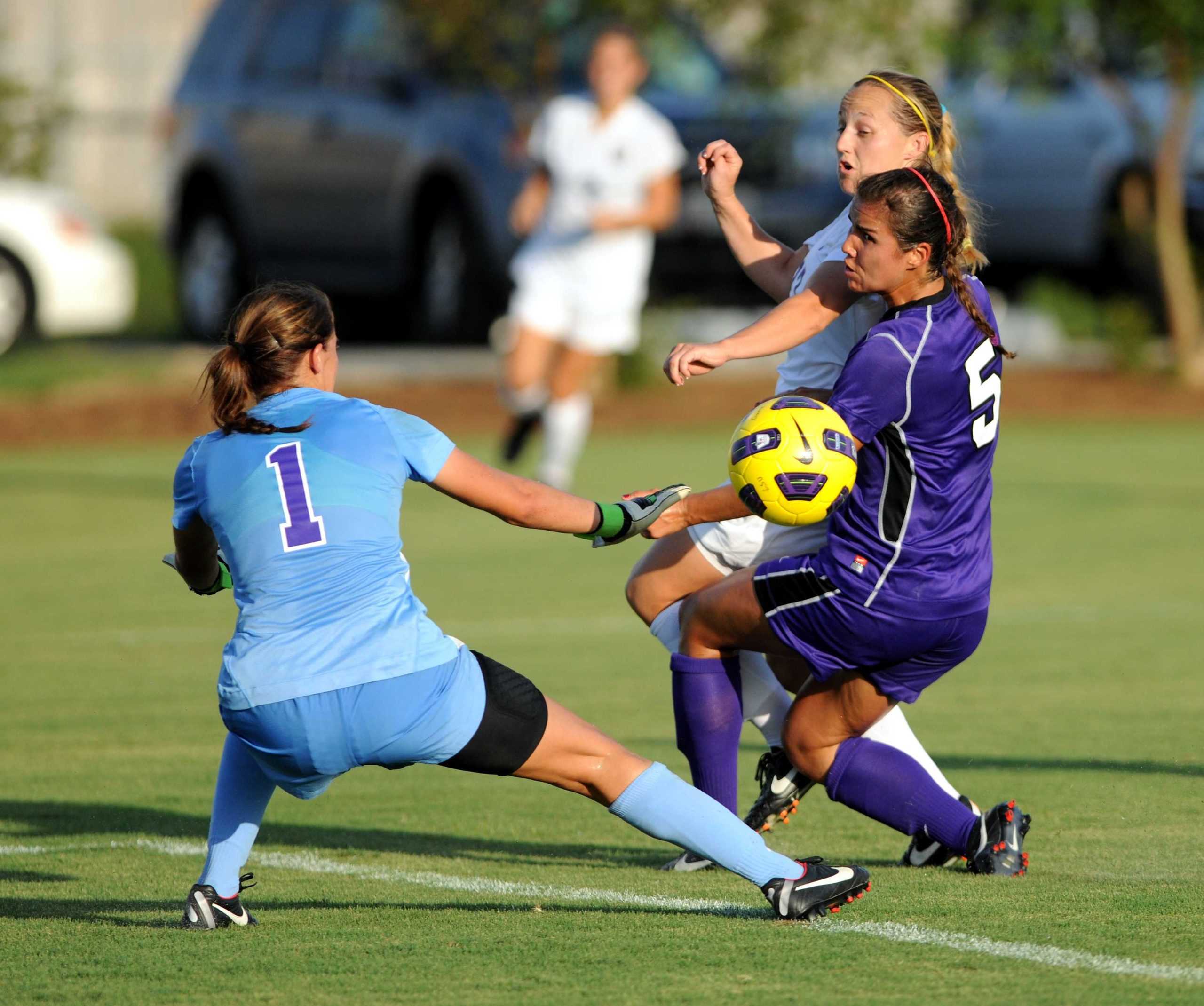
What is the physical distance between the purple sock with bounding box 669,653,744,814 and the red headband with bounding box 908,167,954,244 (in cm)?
123

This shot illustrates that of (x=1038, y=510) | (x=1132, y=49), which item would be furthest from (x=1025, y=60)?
(x=1038, y=510)

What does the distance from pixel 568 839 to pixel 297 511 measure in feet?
5.63

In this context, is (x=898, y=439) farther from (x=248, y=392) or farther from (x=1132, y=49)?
(x=1132, y=49)

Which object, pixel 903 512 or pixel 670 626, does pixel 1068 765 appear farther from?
pixel 903 512

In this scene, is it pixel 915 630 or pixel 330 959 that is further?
pixel 915 630

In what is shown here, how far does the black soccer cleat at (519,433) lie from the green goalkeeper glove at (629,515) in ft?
25.8

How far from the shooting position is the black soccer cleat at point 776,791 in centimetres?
522

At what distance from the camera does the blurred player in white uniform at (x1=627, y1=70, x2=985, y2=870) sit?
475cm

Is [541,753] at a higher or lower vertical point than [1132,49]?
lower

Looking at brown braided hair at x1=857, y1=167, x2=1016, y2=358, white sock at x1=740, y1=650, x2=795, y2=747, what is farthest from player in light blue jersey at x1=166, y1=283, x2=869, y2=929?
white sock at x1=740, y1=650, x2=795, y2=747

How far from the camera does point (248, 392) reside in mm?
4320

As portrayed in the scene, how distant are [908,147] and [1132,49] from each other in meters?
13.5

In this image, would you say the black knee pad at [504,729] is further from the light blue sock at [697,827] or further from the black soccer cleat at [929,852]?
the black soccer cleat at [929,852]

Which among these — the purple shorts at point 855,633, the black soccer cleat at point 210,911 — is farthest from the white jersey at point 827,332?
the black soccer cleat at point 210,911
